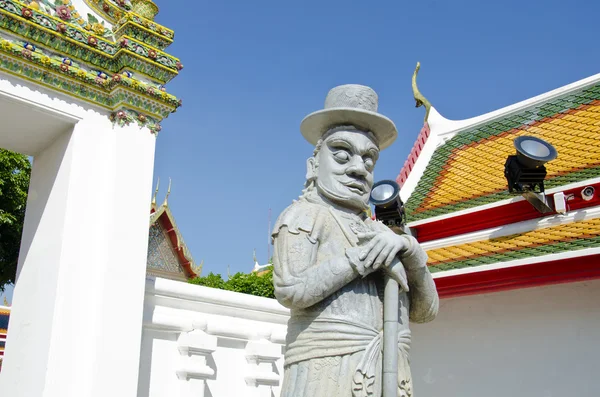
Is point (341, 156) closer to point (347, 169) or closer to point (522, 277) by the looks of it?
point (347, 169)

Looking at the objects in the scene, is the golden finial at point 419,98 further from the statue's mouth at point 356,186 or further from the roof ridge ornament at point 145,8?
the statue's mouth at point 356,186

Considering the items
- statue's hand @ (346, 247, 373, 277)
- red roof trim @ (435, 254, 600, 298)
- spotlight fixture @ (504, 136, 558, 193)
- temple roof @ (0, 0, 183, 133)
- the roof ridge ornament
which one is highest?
the roof ridge ornament

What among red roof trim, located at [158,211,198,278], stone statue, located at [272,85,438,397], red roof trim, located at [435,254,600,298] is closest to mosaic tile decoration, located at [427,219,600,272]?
red roof trim, located at [435,254,600,298]

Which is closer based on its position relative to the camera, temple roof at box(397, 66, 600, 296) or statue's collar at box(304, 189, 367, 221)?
statue's collar at box(304, 189, 367, 221)

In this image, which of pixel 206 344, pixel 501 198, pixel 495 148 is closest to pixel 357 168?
pixel 206 344

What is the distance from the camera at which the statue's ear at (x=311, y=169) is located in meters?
3.44

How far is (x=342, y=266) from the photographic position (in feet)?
9.49

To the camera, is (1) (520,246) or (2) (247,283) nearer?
(1) (520,246)

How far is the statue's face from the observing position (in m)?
3.28

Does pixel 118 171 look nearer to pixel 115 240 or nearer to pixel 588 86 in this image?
pixel 115 240

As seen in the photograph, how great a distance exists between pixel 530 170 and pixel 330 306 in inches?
166

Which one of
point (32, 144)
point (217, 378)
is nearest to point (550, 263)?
point (217, 378)

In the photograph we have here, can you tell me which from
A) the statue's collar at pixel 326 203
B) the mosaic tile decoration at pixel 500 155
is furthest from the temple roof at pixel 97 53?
the mosaic tile decoration at pixel 500 155

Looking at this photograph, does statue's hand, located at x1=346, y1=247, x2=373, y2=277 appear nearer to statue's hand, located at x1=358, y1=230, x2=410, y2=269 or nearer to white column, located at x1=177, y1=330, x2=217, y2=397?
statue's hand, located at x1=358, y1=230, x2=410, y2=269
